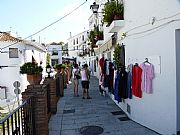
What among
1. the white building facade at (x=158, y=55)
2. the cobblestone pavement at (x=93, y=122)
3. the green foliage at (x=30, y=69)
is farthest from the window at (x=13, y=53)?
the white building facade at (x=158, y=55)

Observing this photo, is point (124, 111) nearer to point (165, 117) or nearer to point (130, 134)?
Answer: point (130, 134)

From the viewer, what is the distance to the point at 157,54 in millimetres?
Result: 6078

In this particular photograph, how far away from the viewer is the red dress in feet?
22.9

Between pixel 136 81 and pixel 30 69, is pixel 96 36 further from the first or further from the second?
pixel 136 81

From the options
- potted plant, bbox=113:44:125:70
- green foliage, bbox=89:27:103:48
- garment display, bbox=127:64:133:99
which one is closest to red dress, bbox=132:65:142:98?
garment display, bbox=127:64:133:99

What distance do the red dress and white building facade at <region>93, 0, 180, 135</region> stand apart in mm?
181

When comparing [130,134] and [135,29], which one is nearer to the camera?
[130,134]

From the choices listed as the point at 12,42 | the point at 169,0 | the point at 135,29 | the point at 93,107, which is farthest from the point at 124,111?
the point at 12,42

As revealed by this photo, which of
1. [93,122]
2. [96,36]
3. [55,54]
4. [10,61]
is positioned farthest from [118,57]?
[55,54]

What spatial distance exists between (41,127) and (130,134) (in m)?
2.22

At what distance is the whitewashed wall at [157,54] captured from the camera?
17.7 ft

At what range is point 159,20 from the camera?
589 cm

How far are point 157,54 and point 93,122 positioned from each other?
2.98 m

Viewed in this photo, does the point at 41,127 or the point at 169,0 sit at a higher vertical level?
the point at 169,0
